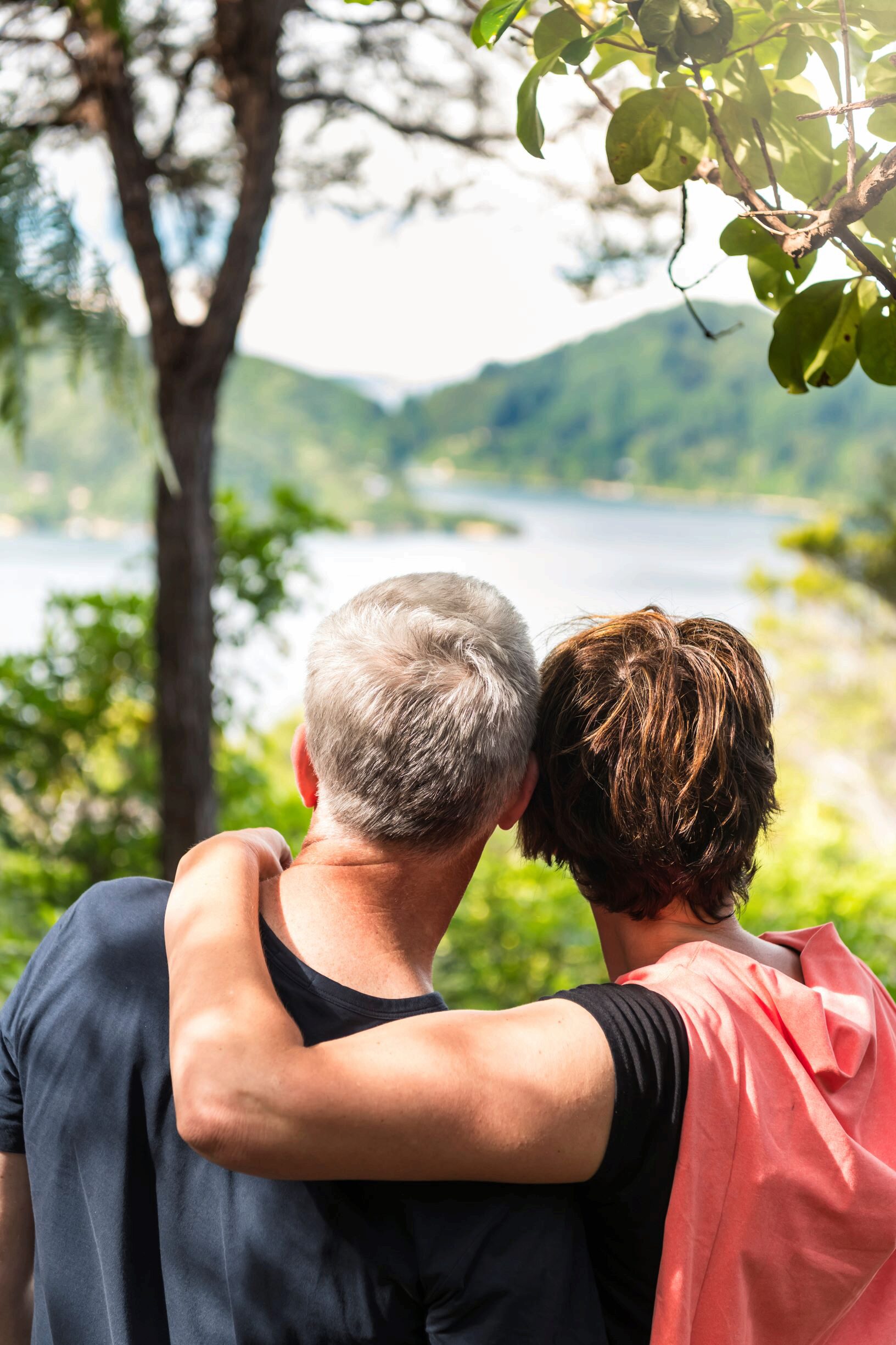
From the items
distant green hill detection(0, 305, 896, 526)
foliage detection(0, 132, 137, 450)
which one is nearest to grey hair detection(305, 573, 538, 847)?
foliage detection(0, 132, 137, 450)

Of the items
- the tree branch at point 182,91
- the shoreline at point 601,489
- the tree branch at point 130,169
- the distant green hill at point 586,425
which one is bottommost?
the tree branch at point 130,169

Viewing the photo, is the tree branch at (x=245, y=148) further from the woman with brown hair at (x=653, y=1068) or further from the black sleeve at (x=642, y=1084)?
the black sleeve at (x=642, y=1084)

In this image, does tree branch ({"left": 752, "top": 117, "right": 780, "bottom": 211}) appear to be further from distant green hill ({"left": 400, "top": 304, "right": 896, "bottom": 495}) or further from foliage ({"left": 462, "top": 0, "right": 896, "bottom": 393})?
distant green hill ({"left": 400, "top": 304, "right": 896, "bottom": 495})

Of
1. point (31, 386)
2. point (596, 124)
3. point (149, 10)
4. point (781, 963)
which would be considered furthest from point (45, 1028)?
point (149, 10)

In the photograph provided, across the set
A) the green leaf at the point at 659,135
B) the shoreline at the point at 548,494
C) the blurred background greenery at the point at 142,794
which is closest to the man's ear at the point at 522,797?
the green leaf at the point at 659,135

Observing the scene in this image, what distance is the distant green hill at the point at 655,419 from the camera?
83.3 ft

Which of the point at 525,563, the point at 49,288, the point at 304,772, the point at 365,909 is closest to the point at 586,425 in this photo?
the point at 525,563

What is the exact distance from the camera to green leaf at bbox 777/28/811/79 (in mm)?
896

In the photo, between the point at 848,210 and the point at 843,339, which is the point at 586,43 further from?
the point at 843,339

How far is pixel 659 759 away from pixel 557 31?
690 mm

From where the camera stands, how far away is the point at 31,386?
2.12 meters

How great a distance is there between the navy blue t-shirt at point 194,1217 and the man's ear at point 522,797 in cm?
20

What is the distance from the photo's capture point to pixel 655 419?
30328 millimetres

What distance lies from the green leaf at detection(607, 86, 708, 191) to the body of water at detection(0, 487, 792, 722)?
17.2 inches
